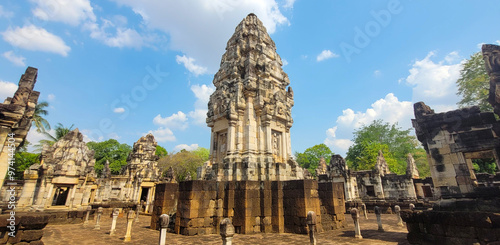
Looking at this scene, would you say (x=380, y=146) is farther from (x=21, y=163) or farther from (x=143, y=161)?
(x=21, y=163)

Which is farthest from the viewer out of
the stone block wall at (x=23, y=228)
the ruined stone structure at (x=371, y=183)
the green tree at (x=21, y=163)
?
the green tree at (x=21, y=163)

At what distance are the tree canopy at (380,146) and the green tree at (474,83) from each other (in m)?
11.8

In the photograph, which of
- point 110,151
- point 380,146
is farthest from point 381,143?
point 110,151

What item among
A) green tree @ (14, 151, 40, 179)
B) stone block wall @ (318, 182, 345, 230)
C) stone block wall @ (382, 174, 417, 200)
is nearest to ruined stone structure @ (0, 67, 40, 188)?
stone block wall @ (318, 182, 345, 230)

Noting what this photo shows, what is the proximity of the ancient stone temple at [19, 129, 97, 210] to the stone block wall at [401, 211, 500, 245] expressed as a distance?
52.6 feet

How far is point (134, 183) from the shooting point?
1750 cm

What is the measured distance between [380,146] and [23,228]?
36994 millimetres

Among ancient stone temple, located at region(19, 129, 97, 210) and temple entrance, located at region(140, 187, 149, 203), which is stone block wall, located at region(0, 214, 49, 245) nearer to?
ancient stone temple, located at region(19, 129, 97, 210)

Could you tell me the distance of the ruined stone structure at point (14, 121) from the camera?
15.9 ft

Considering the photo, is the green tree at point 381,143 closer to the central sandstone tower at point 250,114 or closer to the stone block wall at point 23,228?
the central sandstone tower at point 250,114

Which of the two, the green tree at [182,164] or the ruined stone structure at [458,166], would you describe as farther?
the green tree at [182,164]

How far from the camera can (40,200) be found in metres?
12.0

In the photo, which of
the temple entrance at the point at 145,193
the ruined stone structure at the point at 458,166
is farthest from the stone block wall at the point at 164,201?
the temple entrance at the point at 145,193

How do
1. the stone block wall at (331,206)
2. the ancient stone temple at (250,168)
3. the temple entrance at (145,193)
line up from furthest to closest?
1. the temple entrance at (145,193)
2. the stone block wall at (331,206)
3. the ancient stone temple at (250,168)
